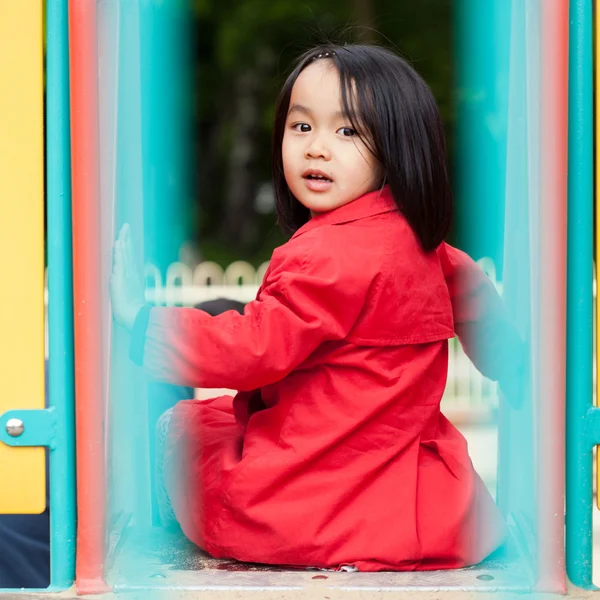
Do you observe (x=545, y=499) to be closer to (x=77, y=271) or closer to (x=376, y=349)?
(x=376, y=349)

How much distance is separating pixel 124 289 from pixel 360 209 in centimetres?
46

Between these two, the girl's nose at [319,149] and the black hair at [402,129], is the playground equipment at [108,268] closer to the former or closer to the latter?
the black hair at [402,129]

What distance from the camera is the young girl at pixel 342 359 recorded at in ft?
5.60

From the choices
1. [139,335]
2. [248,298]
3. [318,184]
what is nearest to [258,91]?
[248,298]

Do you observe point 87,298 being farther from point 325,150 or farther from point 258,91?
point 258,91

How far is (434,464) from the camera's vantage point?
187 centimetres

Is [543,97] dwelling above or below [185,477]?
above

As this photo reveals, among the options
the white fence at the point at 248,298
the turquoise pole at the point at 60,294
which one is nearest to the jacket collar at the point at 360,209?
the turquoise pole at the point at 60,294

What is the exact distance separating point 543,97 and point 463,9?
1.67ft

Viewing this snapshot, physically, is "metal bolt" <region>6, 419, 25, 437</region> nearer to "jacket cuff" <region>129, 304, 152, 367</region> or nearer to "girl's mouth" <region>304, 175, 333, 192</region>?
"jacket cuff" <region>129, 304, 152, 367</region>

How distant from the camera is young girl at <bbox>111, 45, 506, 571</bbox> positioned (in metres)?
1.71

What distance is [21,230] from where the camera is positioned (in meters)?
1.69

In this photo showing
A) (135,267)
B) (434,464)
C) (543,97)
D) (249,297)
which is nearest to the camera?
(543,97)

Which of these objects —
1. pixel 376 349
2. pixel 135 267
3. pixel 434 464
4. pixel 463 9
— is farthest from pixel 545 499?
pixel 463 9
